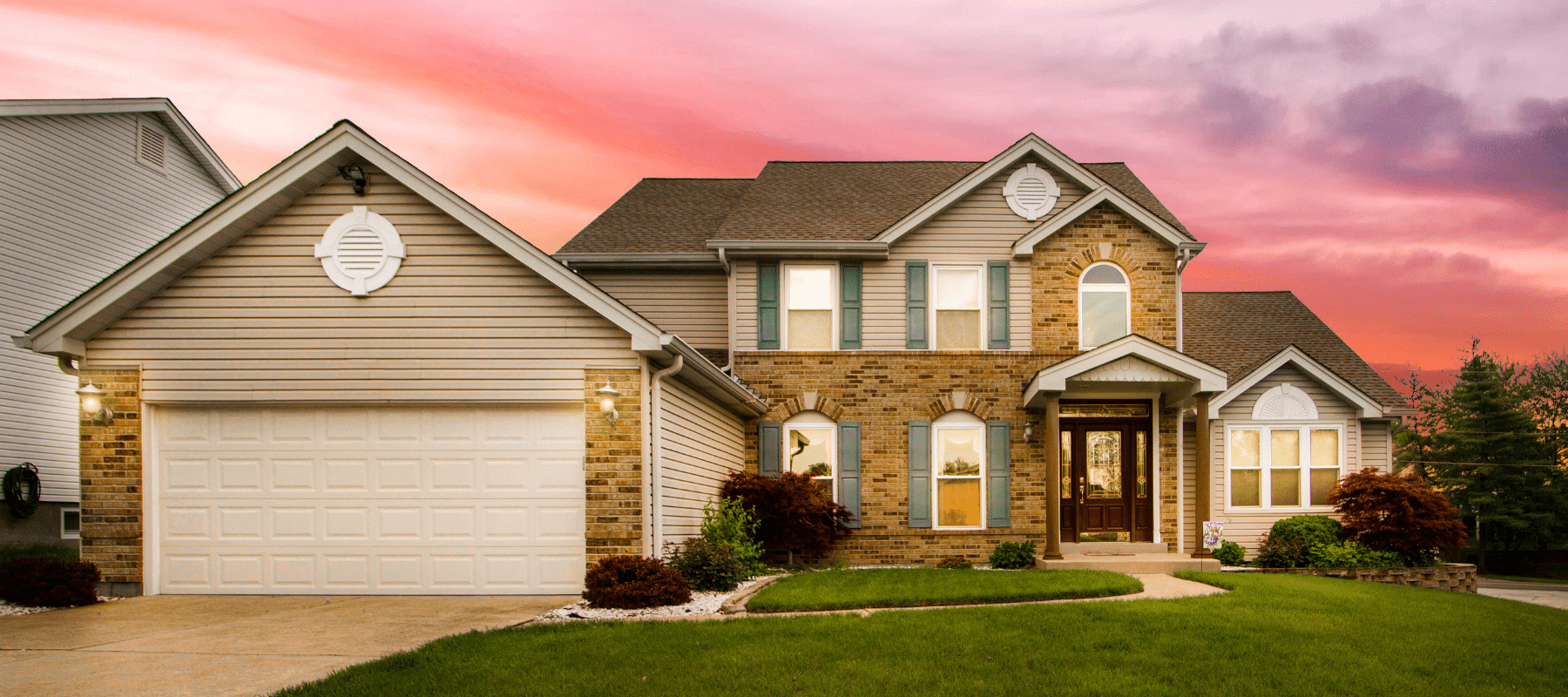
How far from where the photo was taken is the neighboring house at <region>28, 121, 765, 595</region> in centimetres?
1092

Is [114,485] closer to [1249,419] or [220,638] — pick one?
[220,638]

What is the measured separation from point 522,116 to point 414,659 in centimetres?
1502

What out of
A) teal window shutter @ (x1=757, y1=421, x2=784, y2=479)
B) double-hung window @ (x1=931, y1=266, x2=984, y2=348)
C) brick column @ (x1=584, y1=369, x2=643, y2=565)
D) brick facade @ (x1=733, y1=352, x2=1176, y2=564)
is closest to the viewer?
brick column @ (x1=584, y1=369, x2=643, y2=565)

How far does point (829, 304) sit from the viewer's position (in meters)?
16.9

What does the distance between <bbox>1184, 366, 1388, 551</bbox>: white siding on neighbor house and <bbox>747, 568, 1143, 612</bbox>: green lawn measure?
5.89m

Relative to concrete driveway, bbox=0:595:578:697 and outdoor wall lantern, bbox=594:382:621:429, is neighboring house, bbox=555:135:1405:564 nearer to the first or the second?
outdoor wall lantern, bbox=594:382:621:429

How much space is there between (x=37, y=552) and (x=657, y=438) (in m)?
12.5

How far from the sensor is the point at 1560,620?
35.9 ft

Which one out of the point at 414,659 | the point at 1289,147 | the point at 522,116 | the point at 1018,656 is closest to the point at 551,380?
the point at 414,659

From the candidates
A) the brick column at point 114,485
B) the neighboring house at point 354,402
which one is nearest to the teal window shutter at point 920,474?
the neighboring house at point 354,402

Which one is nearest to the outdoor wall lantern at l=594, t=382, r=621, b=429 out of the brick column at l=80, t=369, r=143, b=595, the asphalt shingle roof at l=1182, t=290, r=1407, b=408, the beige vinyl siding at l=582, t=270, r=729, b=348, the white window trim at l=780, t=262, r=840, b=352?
the brick column at l=80, t=369, r=143, b=595

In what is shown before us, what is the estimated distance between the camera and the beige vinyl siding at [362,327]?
10953 mm

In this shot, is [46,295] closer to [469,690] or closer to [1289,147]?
[469,690]

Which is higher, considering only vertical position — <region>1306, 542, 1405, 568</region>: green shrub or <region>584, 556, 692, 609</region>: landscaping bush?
<region>584, 556, 692, 609</region>: landscaping bush
